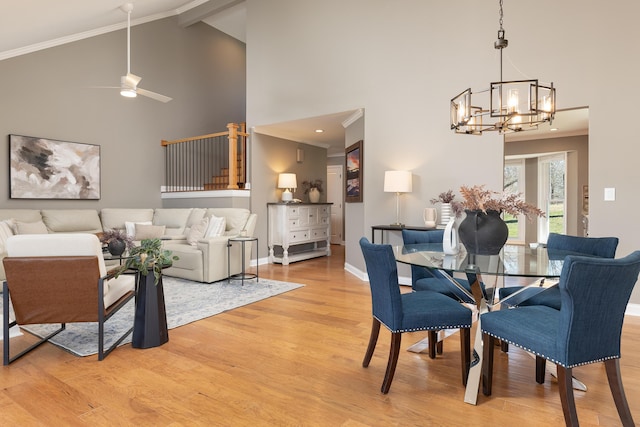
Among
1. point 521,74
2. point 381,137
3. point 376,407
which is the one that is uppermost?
point 521,74

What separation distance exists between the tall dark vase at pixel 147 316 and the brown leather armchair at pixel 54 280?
269mm

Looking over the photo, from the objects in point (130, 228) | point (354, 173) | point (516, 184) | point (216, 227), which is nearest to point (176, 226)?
point (130, 228)

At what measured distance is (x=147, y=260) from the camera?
9.14ft

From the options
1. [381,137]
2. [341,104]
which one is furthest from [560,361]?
[341,104]

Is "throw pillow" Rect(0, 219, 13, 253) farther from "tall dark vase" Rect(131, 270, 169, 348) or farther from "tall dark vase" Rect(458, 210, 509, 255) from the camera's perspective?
"tall dark vase" Rect(458, 210, 509, 255)

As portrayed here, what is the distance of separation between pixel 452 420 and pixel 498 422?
0.72 ft


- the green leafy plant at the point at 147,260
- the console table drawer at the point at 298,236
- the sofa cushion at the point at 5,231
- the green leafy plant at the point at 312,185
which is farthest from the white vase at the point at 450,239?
the green leafy plant at the point at 312,185

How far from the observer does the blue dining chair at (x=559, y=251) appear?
2.48m

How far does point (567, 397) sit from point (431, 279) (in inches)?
54.3

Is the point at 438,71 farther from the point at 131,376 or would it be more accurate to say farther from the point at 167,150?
the point at 167,150

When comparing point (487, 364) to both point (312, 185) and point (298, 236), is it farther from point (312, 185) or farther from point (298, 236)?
point (312, 185)

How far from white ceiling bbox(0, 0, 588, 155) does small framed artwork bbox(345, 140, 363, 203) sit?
20.1 inches

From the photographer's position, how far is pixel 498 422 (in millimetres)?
1837

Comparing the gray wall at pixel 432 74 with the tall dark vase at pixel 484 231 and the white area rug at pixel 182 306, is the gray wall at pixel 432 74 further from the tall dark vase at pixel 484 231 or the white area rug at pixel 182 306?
the tall dark vase at pixel 484 231
